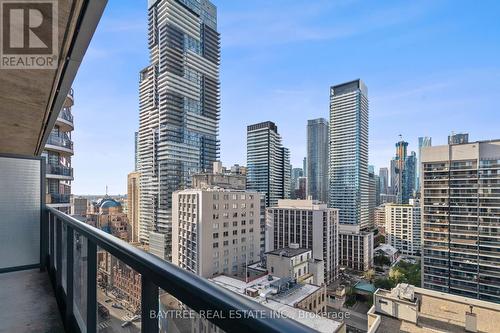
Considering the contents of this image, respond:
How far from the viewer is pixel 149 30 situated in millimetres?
50719

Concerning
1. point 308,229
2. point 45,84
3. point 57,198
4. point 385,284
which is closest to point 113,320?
point 45,84

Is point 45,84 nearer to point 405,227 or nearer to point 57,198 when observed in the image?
point 57,198

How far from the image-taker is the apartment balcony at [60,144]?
384 inches

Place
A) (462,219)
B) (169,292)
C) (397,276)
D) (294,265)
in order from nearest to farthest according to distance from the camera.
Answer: (169,292), (294,265), (462,219), (397,276)

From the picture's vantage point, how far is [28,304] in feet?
7.71

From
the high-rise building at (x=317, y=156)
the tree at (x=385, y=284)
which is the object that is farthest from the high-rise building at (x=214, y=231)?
the high-rise building at (x=317, y=156)

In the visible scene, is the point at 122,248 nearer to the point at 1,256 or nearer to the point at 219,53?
the point at 1,256

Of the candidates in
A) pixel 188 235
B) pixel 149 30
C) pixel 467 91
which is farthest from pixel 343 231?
pixel 149 30

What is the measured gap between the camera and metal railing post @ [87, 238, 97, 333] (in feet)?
4.16

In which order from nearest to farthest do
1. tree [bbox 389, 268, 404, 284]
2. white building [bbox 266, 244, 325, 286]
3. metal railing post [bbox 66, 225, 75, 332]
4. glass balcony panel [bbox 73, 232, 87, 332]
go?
glass balcony panel [bbox 73, 232, 87, 332] < metal railing post [bbox 66, 225, 75, 332] < white building [bbox 266, 244, 325, 286] < tree [bbox 389, 268, 404, 284]

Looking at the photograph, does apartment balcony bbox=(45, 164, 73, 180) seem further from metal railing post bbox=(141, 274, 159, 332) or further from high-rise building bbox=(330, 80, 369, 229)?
high-rise building bbox=(330, 80, 369, 229)

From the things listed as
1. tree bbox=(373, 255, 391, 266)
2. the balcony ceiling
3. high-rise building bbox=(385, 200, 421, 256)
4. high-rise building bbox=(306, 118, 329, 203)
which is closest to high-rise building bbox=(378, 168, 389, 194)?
high-rise building bbox=(306, 118, 329, 203)

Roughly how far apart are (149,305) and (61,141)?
481 inches

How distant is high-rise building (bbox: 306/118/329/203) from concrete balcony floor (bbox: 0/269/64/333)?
78721 millimetres
